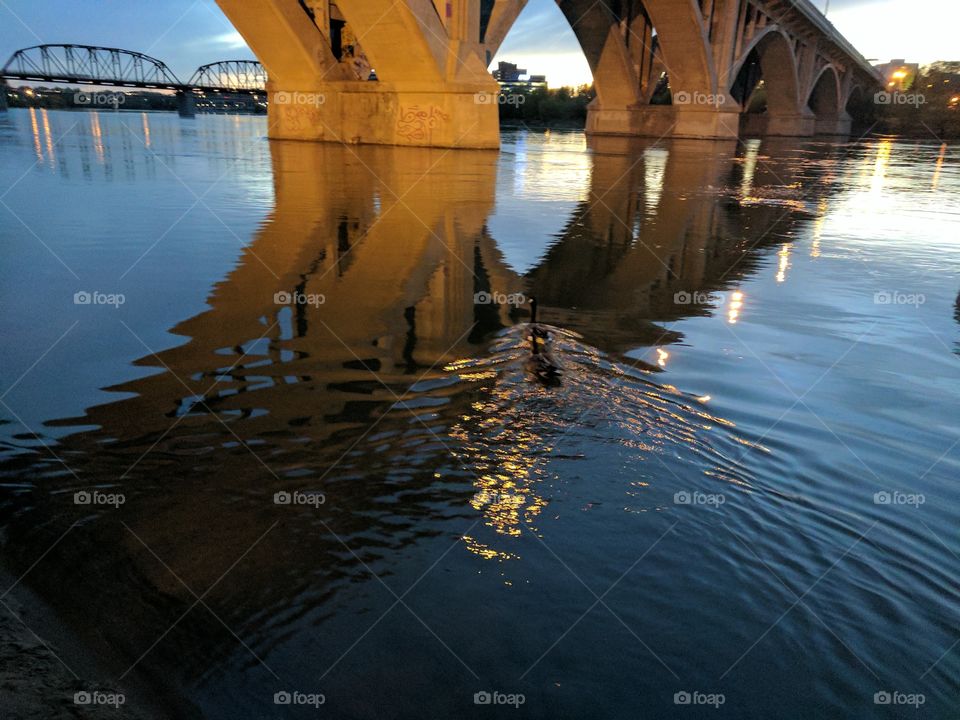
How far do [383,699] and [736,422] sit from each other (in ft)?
9.95

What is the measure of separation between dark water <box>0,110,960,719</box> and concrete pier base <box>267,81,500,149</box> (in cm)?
2333

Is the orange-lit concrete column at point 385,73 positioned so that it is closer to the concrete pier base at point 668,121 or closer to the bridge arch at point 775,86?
the concrete pier base at point 668,121

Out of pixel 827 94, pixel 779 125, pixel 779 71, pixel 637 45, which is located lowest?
pixel 779 125

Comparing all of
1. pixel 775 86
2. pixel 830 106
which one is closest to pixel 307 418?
pixel 775 86

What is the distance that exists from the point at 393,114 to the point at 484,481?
102ft

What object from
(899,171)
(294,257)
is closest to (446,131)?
(899,171)

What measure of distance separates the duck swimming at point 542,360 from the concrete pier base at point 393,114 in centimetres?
2633

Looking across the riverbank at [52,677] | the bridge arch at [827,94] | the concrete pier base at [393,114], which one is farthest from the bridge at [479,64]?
the riverbank at [52,677]

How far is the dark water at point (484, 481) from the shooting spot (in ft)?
7.61

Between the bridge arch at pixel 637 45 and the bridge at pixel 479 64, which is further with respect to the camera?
the bridge arch at pixel 637 45

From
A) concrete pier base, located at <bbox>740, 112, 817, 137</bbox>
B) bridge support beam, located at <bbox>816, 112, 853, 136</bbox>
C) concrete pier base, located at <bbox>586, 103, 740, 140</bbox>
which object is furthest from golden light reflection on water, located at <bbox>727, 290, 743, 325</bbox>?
bridge support beam, located at <bbox>816, 112, 853, 136</bbox>

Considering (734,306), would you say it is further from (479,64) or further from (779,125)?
(779,125)

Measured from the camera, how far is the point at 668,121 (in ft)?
181

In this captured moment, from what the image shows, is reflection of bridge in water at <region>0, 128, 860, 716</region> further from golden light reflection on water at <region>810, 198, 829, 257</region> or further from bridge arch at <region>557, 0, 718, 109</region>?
bridge arch at <region>557, 0, 718, 109</region>
